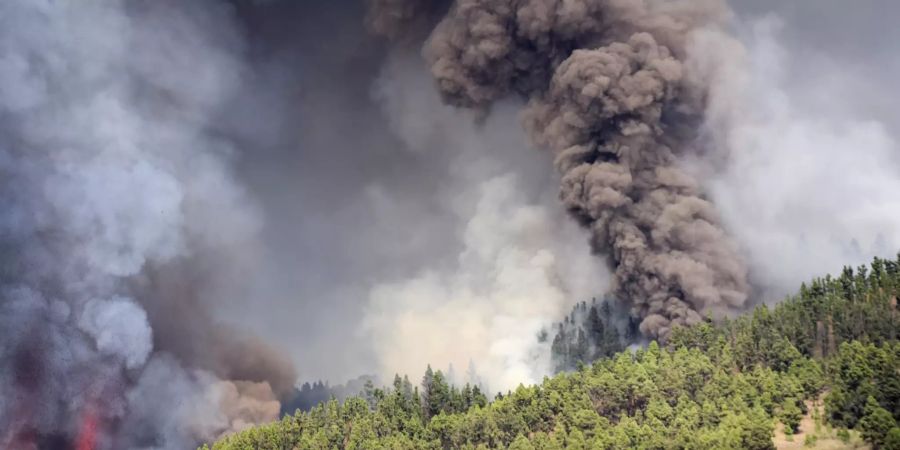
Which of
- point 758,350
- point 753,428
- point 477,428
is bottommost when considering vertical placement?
point 753,428

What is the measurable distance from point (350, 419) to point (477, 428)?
20119 mm

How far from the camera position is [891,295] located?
101750 mm

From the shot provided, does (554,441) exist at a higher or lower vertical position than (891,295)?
lower

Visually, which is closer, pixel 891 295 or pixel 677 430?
pixel 677 430

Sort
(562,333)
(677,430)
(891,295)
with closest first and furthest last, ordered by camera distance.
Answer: (677,430) → (891,295) → (562,333)

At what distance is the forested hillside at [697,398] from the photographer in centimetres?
7938

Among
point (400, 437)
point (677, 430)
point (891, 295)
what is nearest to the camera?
point (677, 430)

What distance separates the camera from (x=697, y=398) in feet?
281

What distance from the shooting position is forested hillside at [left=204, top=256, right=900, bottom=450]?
7938 centimetres

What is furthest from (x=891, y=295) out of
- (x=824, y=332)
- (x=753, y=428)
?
(x=753, y=428)

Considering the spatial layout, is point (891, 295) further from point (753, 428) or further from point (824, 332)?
point (753, 428)

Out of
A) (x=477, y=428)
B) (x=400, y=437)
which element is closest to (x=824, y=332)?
(x=477, y=428)

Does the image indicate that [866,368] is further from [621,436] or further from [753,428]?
[621,436]

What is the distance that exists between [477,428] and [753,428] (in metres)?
28.5
